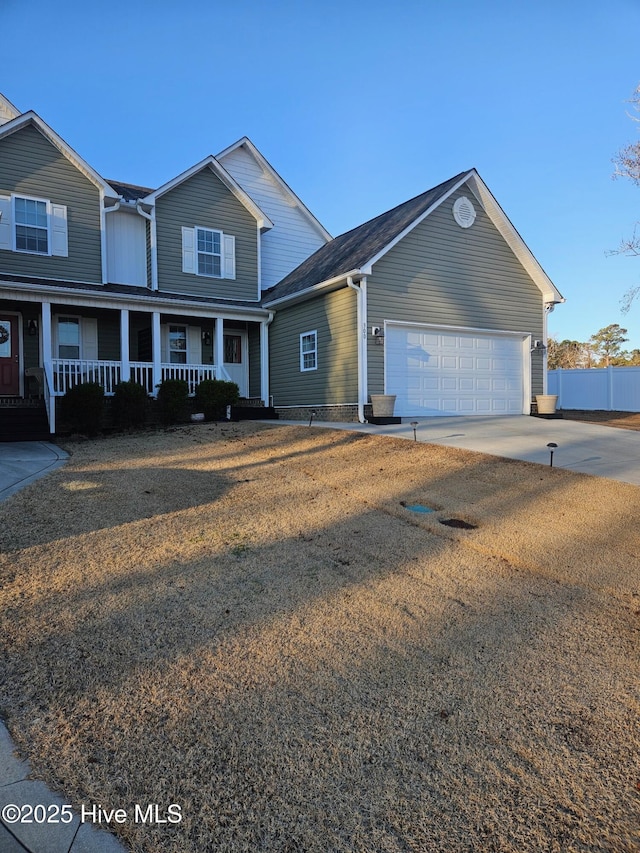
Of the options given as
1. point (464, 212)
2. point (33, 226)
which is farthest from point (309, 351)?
A: point (33, 226)

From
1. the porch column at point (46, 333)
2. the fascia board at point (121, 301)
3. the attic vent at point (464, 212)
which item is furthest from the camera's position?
the attic vent at point (464, 212)

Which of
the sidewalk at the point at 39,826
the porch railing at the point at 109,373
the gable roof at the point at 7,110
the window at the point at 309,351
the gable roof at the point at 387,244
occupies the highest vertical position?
the gable roof at the point at 7,110

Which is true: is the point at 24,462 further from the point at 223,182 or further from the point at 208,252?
the point at 223,182

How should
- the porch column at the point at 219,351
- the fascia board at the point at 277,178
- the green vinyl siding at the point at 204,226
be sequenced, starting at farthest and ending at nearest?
1. the fascia board at the point at 277,178
2. the green vinyl siding at the point at 204,226
3. the porch column at the point at 219,351

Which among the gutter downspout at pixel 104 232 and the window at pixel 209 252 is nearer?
the gutter downspout at pixel 104 232

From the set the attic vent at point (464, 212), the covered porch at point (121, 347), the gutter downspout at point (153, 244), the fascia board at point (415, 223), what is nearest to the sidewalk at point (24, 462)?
the covered porch at point (121, 347)

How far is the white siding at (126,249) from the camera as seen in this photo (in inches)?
570

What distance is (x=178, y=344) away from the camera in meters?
15.4

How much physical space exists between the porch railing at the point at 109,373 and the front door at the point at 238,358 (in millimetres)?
1550

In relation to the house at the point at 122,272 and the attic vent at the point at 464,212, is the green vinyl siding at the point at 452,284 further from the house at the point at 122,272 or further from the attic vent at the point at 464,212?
the house at the point at 122,272

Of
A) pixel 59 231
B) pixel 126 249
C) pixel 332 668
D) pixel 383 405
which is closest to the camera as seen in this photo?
pixel 332 668

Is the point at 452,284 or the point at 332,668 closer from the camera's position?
the point at 332,668

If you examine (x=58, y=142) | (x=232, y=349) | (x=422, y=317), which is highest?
(x=58, y=142)

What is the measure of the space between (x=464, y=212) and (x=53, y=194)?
1045 cm
